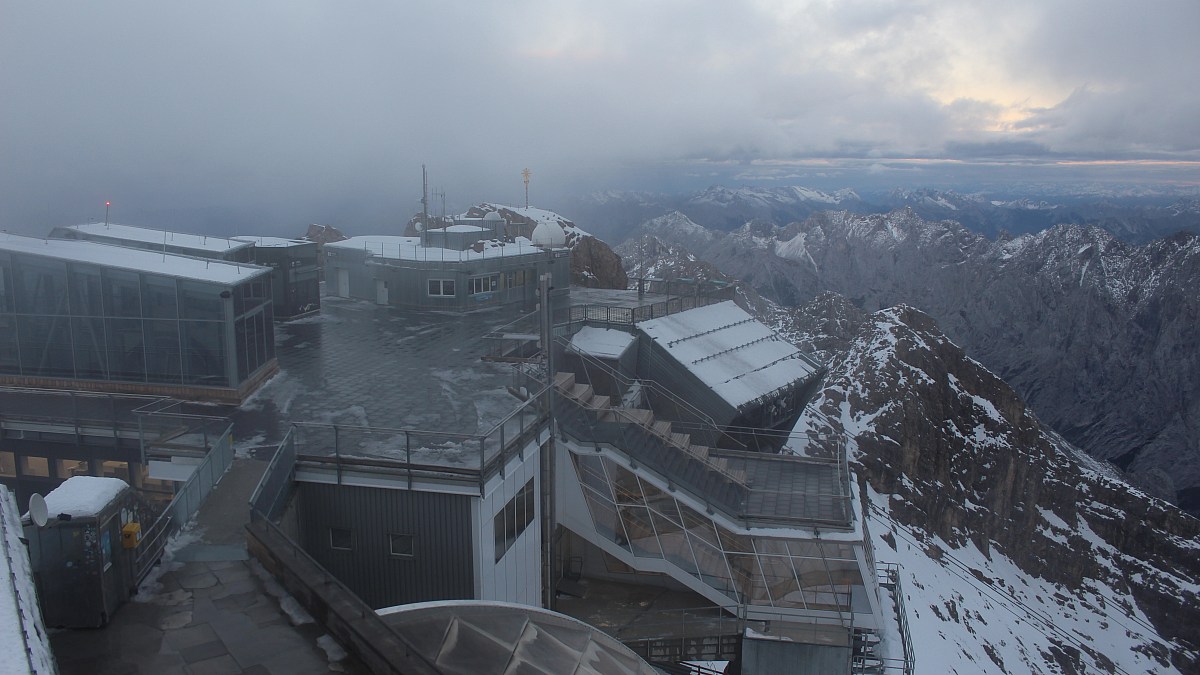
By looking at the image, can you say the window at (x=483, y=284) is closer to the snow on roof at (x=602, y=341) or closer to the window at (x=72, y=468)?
the snow on roof at (x=602, y=341)

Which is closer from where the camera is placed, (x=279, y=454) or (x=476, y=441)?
(x=279, y=454)

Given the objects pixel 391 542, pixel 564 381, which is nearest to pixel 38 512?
pixel 391 542

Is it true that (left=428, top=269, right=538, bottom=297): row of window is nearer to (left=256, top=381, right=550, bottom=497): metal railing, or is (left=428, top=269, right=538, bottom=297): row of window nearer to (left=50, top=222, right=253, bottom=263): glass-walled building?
(left=50, top=222, right=253, bottom=263): glass-walled building

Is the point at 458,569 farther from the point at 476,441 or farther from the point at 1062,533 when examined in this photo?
the point at 1062,533

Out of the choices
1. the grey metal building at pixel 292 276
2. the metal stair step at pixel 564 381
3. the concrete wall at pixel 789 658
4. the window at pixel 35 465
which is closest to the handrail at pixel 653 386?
the metal stair step at pixel 564 381

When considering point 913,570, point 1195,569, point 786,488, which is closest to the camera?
point 786,488

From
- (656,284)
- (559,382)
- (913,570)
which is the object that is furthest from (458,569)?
(913,570)

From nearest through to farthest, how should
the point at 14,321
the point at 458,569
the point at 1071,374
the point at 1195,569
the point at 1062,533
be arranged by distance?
the point at 458,569, the point at 14,321, the point at 1195,569, the point at 1062,533, the point at 1071,374

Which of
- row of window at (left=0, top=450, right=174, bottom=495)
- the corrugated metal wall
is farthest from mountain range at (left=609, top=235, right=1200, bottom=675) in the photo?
row of window at (left=0, top=450, right=174, bottom=495)
